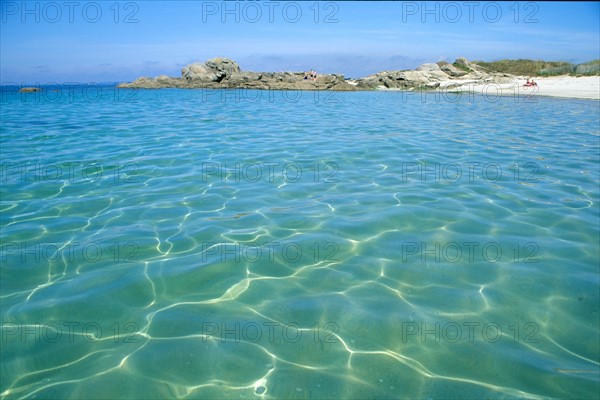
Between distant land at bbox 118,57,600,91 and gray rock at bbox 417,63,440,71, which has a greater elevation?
gray rock at bbox 417,63,440,71

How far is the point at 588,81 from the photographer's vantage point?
25719 millimetres

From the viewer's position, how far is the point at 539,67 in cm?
4181

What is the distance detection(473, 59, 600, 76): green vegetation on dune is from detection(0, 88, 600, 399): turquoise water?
100 ft

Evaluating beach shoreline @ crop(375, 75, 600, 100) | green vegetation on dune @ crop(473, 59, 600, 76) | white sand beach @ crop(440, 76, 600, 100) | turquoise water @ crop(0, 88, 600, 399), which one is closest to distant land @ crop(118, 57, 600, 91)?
green vegetation on dune @ crop(473, 59, 600, 76)

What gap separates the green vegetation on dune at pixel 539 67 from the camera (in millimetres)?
29973

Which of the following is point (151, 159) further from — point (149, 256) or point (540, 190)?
point (540, 190)

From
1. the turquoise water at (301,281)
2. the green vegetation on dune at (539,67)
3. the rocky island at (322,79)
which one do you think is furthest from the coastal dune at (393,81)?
the turquoise water at (301,281)

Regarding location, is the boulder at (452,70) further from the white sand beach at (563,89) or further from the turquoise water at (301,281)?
the turquoise water at (301,281)

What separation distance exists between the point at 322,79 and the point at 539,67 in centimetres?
2386

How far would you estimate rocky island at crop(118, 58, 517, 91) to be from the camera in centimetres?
Answer: 3944

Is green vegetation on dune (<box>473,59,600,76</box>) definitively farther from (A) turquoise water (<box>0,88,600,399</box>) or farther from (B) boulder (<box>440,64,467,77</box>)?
(A) turquoise water (<box>0,88,600,399</box>)

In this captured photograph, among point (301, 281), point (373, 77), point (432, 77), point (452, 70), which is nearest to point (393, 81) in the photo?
point (432, 77)

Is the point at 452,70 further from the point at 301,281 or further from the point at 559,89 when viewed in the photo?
the point at 301,281

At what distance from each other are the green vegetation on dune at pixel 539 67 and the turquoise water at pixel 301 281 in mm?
30524
